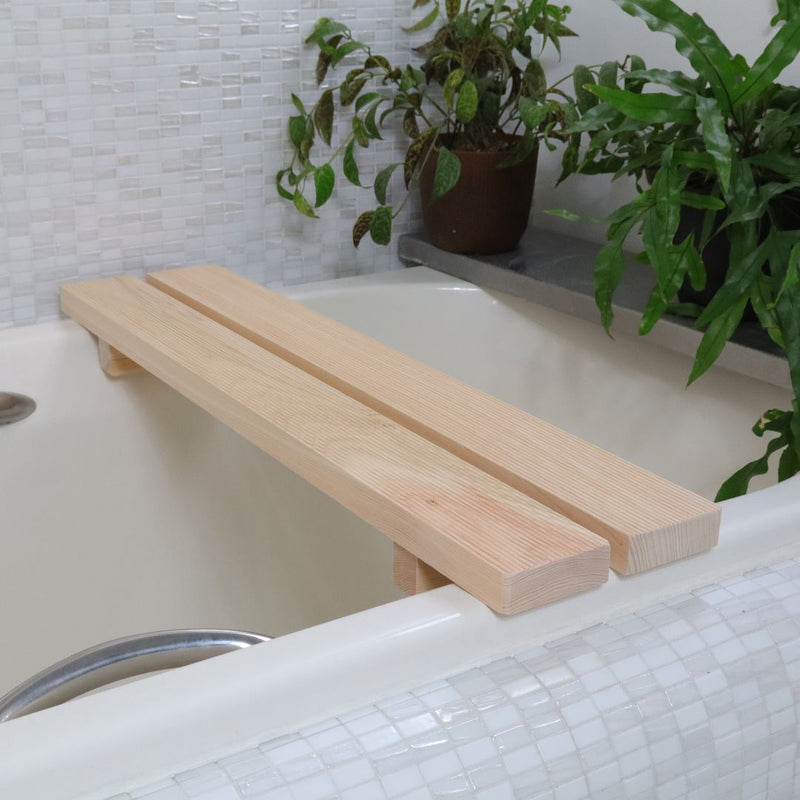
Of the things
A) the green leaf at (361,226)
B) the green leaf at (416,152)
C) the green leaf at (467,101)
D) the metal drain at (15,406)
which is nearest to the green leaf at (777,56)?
the green leaf at (467,101)

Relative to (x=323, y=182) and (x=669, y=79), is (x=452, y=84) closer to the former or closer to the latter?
(x=323, y=182)

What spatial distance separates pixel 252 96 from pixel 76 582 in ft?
2.61

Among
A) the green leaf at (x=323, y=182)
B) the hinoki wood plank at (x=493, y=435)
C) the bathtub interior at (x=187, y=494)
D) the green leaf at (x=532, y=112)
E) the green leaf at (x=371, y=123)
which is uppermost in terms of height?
the green leaf at (x=532, y=112)

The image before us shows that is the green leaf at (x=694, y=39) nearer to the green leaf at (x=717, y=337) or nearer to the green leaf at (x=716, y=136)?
the green leaf at (x=716, y=136)

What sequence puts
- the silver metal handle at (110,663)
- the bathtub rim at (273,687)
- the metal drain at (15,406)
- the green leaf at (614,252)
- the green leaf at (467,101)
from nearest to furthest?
the bathtub rim at (273,687), the silver metal handle at (110,663), the green leaf at (614,252), the metal drain at (15,406), the green leaf at (467,101)

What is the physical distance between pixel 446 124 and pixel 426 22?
167 mm

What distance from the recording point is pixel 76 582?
1.55m

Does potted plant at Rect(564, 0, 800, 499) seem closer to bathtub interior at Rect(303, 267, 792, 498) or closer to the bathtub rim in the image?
bathtub interior at Rect(303, 267, 792, 498)

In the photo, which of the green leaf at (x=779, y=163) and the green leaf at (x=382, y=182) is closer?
the green leaf at (x=779, y=163)

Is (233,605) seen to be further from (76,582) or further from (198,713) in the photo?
(198,713)

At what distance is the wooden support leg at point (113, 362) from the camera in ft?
5.16

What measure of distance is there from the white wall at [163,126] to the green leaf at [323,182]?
0.12 m

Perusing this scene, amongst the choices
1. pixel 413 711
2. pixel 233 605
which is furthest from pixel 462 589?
pixel 233 605

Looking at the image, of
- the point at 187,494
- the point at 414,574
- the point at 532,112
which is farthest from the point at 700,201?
the point at 187,494
